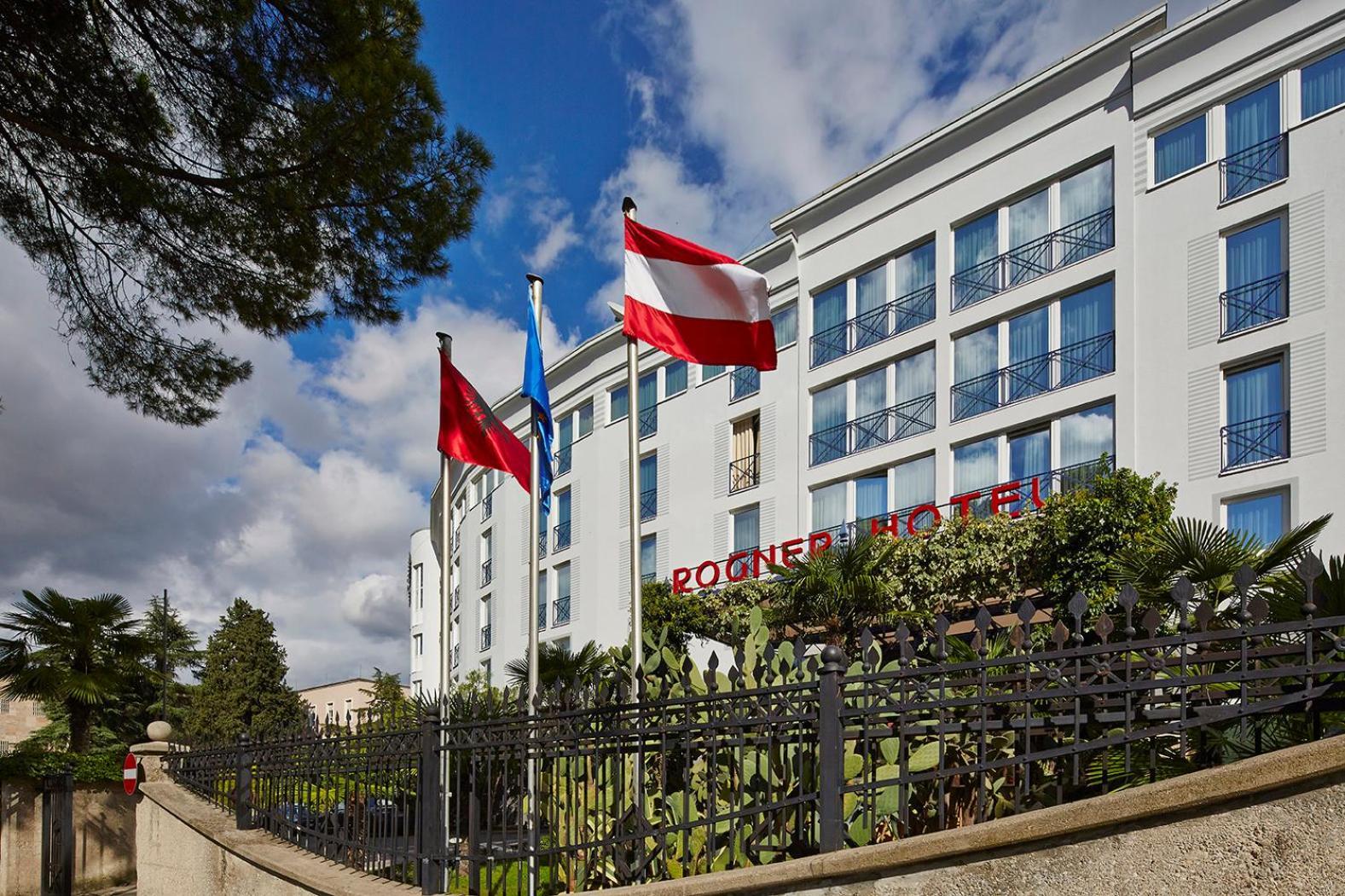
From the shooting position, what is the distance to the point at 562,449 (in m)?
41.3

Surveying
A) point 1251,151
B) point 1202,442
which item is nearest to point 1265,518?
point 1202,442

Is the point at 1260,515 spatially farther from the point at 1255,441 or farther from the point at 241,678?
the point at 241,678

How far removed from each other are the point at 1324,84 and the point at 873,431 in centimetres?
1197

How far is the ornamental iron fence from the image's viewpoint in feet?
15.2

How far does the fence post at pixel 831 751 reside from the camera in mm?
5438

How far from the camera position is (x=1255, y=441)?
20312 millimetres

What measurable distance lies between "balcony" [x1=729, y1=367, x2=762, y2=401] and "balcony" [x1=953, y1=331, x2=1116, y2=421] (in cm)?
725

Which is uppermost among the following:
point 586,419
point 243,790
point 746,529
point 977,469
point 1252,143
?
point 1252,143

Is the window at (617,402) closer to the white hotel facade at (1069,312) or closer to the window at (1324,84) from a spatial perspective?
the white hotel facade at (1069,312)

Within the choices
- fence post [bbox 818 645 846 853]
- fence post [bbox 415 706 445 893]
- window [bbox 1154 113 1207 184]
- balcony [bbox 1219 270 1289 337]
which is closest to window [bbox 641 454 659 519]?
window [bbox 1154 113 1207 184]

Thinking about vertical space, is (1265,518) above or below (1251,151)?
below

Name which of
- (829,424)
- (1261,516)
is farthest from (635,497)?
(829,424)

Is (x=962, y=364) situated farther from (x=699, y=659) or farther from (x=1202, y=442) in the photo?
(x=699, y=659)

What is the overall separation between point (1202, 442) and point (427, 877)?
57.6 feet
